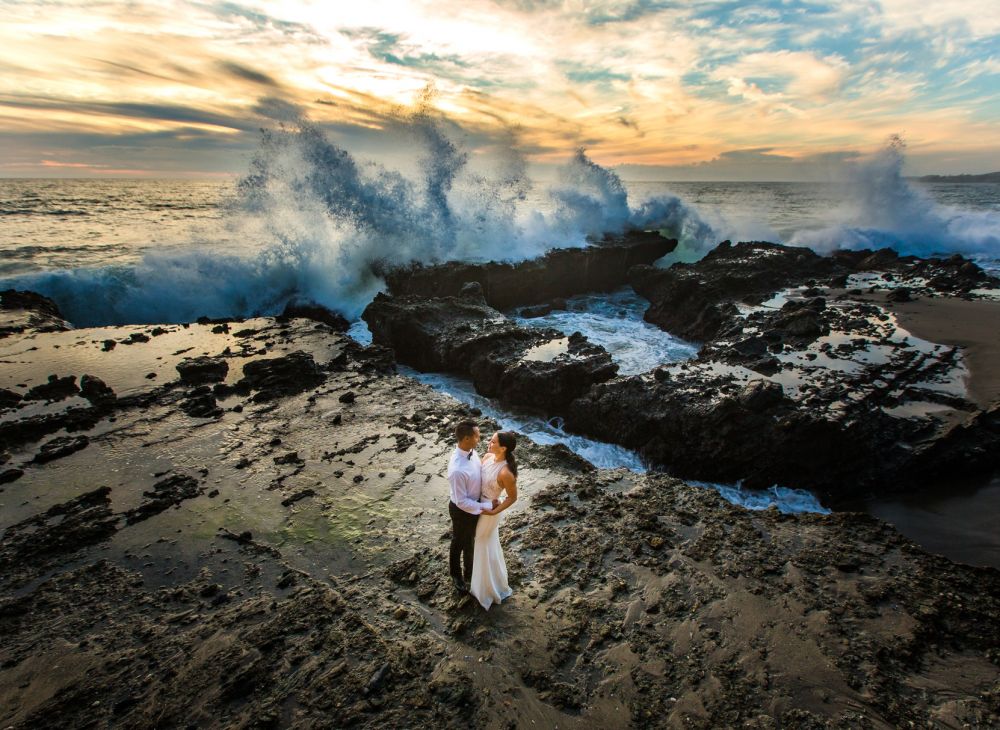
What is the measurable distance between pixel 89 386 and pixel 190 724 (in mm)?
7938

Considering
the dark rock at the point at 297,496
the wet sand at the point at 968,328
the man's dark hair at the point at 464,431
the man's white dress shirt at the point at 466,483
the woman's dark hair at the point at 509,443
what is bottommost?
the dark rock at the point at 297,496

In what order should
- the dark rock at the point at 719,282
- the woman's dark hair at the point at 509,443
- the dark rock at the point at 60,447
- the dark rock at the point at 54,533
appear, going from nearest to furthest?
the woman's dark hair at the point at 509,443, the dark rock at the point at 54,533, the dark rock at the point at 60,447, the dark rock at the point at 719,282

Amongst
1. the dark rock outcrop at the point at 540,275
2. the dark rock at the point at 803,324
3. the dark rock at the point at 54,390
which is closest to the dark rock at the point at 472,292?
the dark rock outcrop at the point at 540,275

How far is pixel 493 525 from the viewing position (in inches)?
158

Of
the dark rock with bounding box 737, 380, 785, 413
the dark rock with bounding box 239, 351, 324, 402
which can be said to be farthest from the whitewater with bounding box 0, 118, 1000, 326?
the dark rock with bounding box 737, 380, 785, 413

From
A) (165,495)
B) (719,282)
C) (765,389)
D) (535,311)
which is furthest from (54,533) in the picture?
(719,282)

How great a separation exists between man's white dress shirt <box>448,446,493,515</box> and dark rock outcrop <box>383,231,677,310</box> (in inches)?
513

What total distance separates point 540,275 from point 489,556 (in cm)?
1567

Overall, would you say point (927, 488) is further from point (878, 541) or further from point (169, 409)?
point (169, 409)

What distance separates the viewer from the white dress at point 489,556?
3.93m

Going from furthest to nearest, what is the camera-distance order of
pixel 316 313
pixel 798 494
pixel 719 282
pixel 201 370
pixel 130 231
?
pixel 130 231
pixel 316 313
pixel 719 282
pixel 201 370
pixel 798 494

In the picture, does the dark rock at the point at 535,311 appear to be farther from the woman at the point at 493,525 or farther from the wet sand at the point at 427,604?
the woman at the point at 493,525

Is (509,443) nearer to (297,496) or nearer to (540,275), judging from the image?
(297,496)

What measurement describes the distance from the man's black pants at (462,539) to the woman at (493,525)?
0.08m
